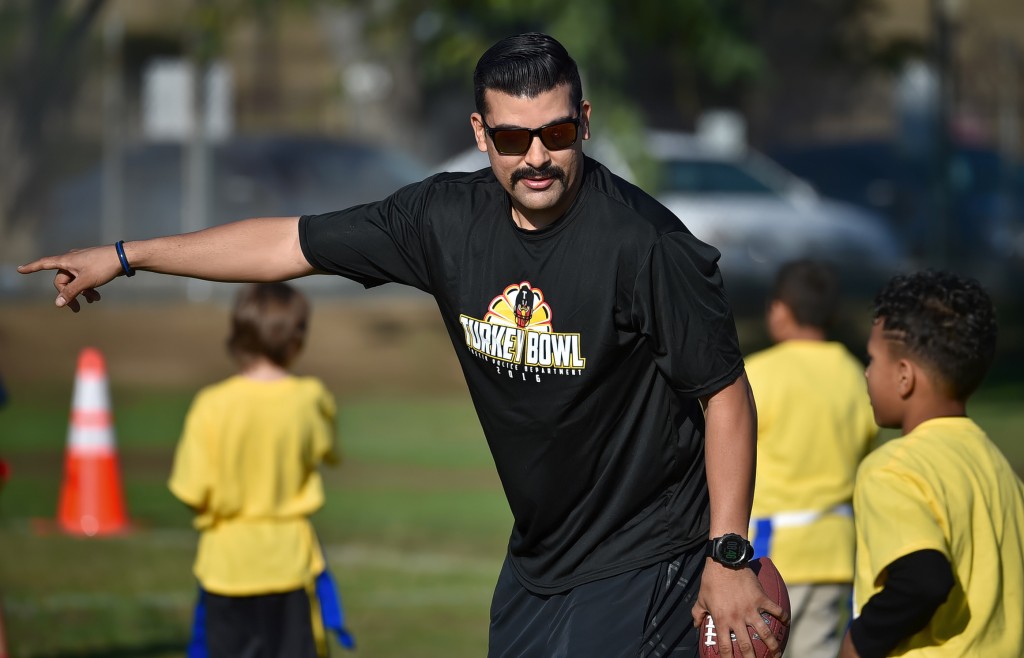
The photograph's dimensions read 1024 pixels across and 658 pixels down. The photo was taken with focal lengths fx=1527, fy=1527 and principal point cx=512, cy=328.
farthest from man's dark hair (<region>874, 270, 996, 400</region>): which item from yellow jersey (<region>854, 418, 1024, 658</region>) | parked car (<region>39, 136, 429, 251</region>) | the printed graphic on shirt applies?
parked car (<region>39, 136, 429, 251</region>)

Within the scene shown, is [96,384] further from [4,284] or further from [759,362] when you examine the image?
[4,284]

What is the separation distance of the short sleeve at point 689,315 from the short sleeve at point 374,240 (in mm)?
685

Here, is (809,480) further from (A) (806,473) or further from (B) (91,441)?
(B) (91,441)

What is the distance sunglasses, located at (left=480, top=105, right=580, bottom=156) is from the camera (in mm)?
3523

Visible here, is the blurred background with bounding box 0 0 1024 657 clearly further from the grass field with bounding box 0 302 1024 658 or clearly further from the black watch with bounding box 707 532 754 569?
the black watch with bounding box 707 532 754 569

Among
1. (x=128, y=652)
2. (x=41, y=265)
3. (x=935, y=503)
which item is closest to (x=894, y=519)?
(x=935, y=503)

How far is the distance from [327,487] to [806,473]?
632cm

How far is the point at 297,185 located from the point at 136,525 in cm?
757

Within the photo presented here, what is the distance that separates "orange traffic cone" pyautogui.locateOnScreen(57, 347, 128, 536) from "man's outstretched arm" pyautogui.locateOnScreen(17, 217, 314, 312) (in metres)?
5.84

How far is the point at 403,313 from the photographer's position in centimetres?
1655

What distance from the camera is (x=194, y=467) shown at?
17.3ft

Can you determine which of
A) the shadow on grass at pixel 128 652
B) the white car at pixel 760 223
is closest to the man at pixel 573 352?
the shadow on grass at pixel 128 652

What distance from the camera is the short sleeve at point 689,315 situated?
11.1 ft

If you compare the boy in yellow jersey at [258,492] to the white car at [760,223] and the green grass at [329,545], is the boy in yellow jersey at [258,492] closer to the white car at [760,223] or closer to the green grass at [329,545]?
the green grass at [329,545]
